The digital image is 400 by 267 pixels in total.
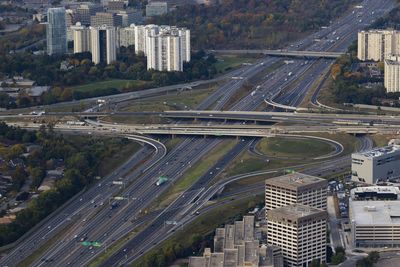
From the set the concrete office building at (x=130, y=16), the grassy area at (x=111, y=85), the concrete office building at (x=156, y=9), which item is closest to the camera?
the grassy area at (x=111, y=85)

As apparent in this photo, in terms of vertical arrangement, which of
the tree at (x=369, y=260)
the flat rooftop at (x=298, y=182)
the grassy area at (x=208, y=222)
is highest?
the flat rooftop at (x=298, y=182)

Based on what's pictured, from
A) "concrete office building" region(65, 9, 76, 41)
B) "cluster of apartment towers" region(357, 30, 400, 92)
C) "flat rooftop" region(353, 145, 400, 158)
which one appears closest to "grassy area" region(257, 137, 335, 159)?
"flat rooftop" region(353, 145, 400, 158)

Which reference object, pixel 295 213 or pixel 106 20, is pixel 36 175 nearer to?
pixel 295 213

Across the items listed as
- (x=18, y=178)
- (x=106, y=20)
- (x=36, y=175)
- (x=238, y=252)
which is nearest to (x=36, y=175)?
(x=36, y=175)

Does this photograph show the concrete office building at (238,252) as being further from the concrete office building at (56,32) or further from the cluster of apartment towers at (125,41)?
the concrete office building at (56,32)

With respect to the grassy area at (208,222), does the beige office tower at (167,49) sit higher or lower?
higher

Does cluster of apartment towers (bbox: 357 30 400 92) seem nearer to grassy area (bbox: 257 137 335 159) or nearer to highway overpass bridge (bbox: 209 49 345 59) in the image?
highway overpass bridge (bbox: 209 49 345 59)

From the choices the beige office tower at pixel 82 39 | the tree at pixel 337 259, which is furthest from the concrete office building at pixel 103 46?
the tree at pixel 337 259
